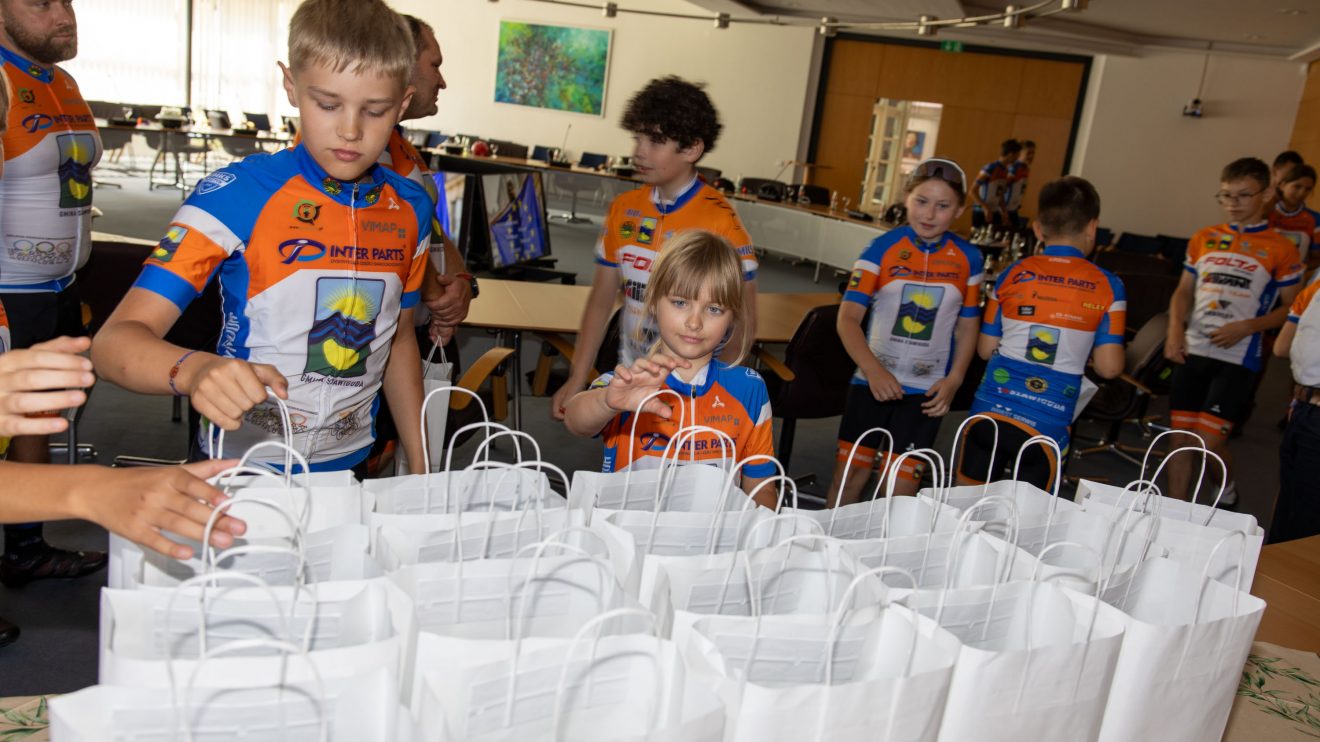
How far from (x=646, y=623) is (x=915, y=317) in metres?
2.36

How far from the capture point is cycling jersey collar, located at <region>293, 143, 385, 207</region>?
1.48m

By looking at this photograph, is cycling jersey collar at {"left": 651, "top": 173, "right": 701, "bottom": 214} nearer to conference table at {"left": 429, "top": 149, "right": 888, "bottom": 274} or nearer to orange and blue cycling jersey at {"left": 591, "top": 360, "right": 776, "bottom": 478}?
orange and blue cycling jersey at {"left": 591, "top": 360, "right": 776, "bottom": 478}

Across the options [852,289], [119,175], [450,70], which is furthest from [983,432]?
[450,70]

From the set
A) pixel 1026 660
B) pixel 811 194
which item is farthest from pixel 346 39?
pixel 811 194

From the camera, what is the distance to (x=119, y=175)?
12.5 meters

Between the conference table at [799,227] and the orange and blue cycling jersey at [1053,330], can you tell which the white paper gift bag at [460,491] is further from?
the conference table at [799,227]

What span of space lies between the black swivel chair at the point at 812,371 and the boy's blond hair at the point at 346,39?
2.39m

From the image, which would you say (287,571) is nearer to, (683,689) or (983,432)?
(683,689)

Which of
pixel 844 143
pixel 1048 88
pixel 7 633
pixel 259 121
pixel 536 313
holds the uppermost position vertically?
pixel 1048 88

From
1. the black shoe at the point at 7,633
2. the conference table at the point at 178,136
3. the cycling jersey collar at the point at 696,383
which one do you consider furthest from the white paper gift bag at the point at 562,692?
the conference table at the point at 178,136

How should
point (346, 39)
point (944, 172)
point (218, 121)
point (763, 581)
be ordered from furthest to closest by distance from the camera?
point (218, 121), point (944, 172), point (346, 39), point (763, 581)

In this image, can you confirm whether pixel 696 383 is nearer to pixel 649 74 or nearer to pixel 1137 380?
pixel 1137 380

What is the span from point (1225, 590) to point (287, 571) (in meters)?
1.17

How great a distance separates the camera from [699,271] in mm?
1846
